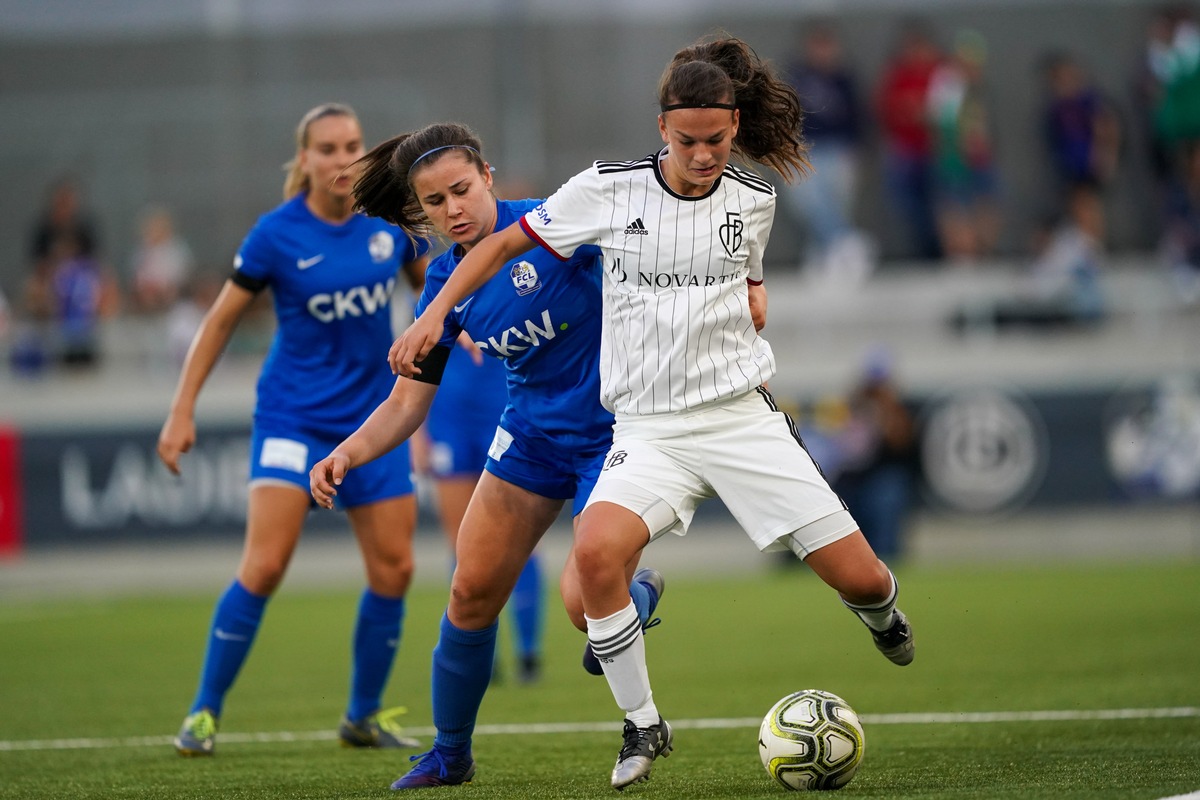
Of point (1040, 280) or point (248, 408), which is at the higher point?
point (1040, 280)

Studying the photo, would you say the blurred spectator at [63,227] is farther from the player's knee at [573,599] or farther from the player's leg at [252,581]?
the player's knee at [573,599]

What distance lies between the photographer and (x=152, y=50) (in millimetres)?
19219

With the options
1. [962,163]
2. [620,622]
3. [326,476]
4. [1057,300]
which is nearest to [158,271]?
[962,163]

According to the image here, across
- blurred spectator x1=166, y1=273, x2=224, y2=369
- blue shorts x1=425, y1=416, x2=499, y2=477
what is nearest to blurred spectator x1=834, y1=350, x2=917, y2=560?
blurred spectator x1=166, y1=273, x2=224, y2=369

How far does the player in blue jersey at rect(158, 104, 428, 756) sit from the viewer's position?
21.2 ft

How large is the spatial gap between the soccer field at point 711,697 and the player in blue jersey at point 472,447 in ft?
0.84

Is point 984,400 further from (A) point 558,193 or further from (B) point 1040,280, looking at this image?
(A) point 558,193

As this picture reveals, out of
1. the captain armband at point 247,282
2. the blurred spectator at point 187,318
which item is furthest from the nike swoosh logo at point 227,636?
the blurred spectator at point 187,318

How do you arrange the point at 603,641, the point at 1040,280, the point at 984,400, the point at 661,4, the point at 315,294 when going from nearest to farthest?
the point at 603,641, the point at 315,294, the point at 984,400, the point at 1040,280, the point at 661,4

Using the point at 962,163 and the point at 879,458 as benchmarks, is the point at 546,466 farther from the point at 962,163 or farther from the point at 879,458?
the point at 962,163

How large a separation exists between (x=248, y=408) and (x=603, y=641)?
1180 centimetres

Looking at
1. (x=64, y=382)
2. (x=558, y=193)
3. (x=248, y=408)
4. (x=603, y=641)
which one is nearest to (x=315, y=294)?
(x=558, y=193)

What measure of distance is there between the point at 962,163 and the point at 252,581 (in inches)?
476

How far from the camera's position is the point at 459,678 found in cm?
531
